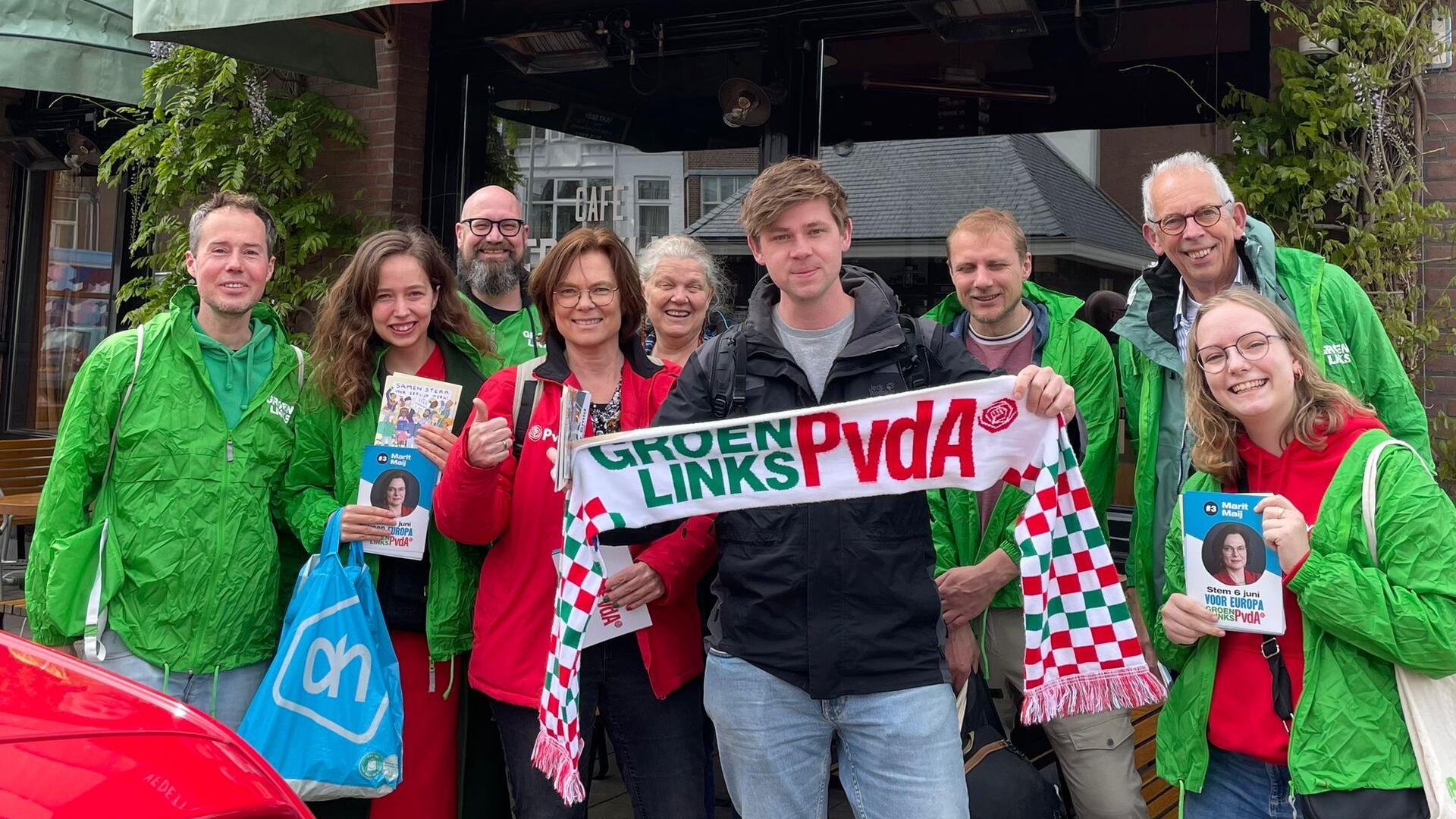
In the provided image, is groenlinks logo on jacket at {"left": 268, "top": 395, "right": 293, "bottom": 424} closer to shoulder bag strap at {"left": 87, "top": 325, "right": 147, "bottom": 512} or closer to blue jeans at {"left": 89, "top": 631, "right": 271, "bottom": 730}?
shoulder bag strap at {"left": 87, "top": 325, "right": 147, "bottom": 512}

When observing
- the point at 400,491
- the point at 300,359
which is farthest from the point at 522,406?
the point at 300,359

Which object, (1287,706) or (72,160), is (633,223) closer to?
(1287,706)

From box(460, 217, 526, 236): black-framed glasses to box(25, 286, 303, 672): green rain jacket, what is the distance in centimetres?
157

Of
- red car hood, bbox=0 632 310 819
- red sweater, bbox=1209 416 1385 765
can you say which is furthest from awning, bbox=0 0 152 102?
red sweater, bbox=1209 416 1385 765

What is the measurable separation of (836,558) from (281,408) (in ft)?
6.47

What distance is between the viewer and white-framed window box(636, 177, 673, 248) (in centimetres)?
705

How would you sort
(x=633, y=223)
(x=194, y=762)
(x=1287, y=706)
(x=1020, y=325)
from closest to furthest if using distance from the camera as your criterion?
(x=194, y=762), (x=1287, y=706), (x=1020, y=325), (x=633, y=223)

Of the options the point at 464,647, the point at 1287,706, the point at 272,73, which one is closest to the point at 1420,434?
the point at 1287,706

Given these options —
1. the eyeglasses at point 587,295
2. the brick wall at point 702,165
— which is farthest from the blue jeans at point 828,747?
the brick wall at point 702,165

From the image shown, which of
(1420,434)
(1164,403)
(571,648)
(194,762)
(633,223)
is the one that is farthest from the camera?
(633,223)

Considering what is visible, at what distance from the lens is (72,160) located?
34.4 ft

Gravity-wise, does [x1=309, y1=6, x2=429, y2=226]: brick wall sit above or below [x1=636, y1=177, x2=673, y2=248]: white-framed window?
above

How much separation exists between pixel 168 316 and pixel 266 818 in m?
2.01

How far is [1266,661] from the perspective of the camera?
8.81 ft
